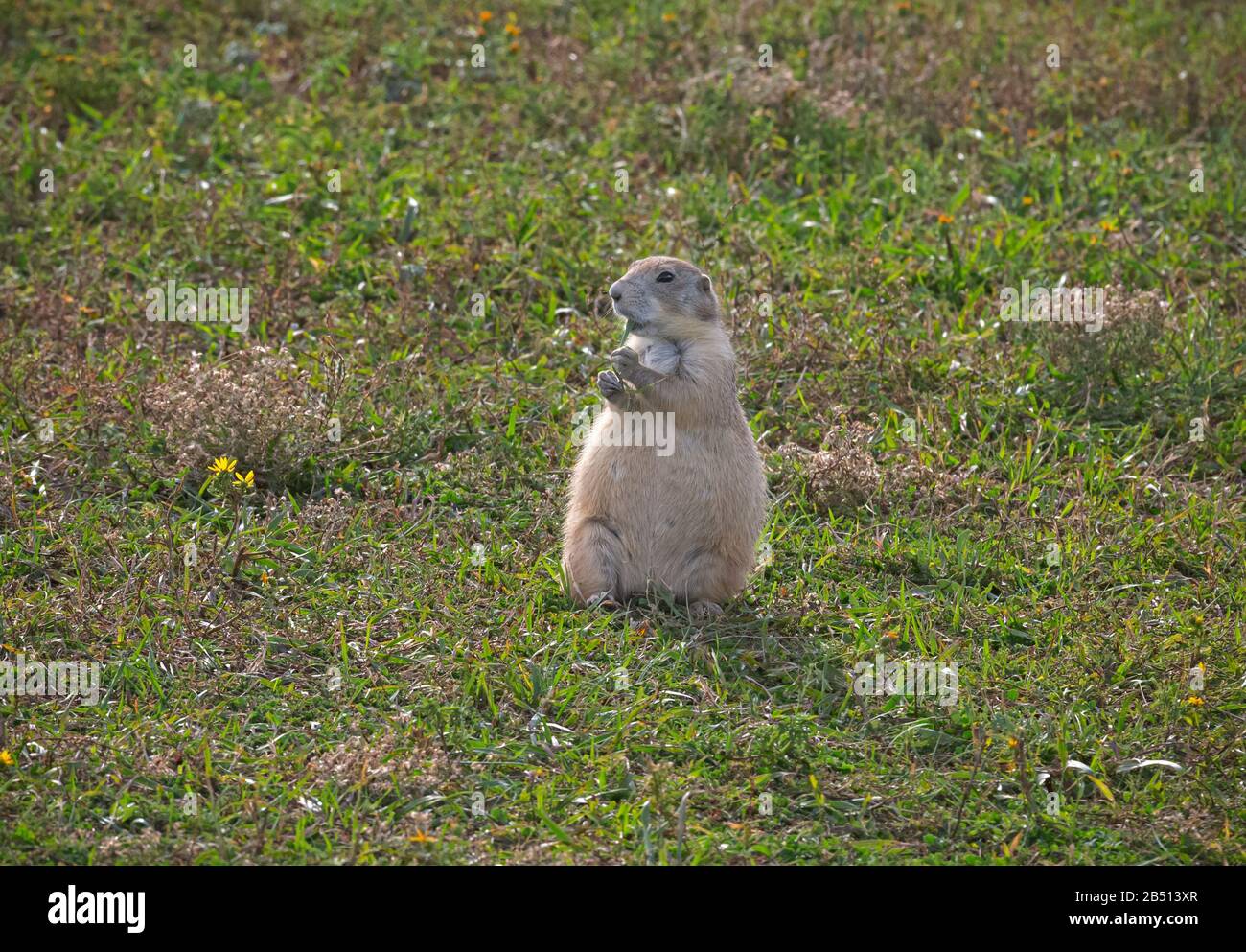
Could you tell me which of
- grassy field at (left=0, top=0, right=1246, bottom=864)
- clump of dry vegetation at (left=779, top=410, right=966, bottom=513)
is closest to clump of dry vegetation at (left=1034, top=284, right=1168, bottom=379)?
grassy field at (left=0, top=0, right=1246, bottom=864)

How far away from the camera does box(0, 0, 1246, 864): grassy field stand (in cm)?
514

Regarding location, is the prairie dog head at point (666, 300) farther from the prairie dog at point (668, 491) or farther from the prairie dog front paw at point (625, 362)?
the prairie dog front paw at point (625, 362)

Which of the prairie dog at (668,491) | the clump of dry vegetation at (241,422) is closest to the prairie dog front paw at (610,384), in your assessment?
the prairie dog at (668,491)

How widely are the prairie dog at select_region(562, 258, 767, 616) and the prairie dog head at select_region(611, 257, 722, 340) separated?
0.08 metres

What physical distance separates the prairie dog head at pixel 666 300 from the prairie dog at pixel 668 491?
0.26ft

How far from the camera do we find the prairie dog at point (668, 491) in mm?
6305

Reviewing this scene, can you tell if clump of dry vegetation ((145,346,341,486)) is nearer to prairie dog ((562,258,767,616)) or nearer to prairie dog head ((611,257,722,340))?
prairie dog ((562,258,767,616))

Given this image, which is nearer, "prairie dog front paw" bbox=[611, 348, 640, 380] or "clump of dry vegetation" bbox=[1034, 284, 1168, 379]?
"prairie dog front paw" bbox=[611, 348, 640, 380]

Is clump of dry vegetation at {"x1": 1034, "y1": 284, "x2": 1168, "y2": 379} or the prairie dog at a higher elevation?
clump of dry vegetation at {"x1": 1034, "y1": 284, "x2": 1168, "y2": 379}

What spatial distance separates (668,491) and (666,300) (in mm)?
874

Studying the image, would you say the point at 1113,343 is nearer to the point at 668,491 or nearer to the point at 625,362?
the point at 668,491

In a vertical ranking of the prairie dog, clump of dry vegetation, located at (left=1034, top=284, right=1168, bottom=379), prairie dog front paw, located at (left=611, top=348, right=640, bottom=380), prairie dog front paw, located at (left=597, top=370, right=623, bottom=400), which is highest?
clump of dry vegetation, located at (left=1034, top=284, right=1168, bottom=379)

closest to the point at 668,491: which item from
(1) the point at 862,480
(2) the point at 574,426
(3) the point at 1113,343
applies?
(1) the point at 862,480

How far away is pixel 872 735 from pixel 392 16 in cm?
791
